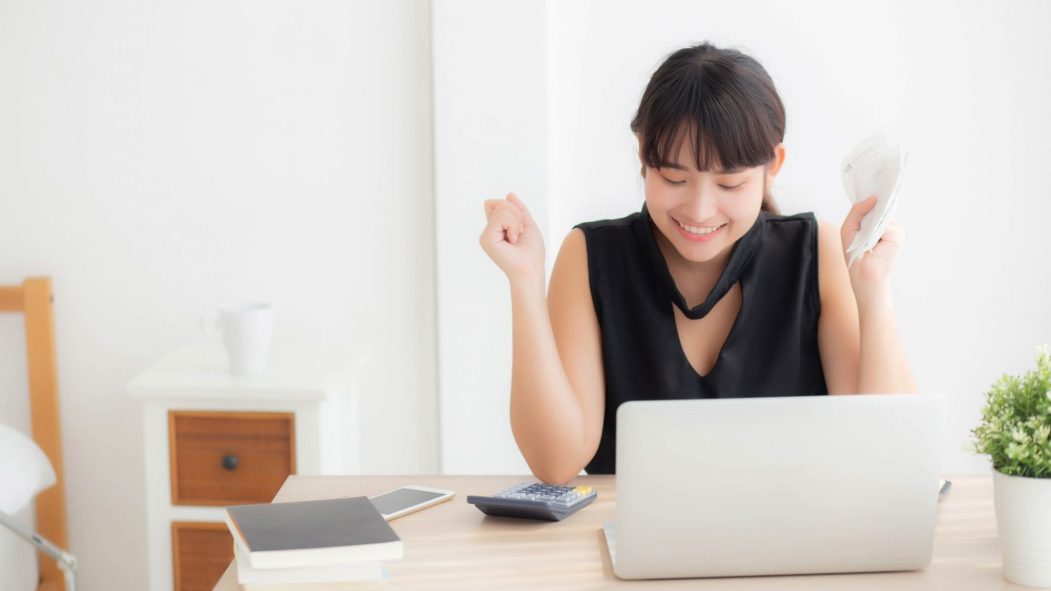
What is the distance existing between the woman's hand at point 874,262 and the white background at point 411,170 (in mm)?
997

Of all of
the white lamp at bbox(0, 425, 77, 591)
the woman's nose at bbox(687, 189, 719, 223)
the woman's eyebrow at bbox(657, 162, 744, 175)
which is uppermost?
the woman's eyebrow at bbox(657, 162, 744, 175)

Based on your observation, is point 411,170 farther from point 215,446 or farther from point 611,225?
point 611,225

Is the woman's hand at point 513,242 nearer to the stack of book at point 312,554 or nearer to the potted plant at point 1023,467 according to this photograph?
the stack of book at point 312,554


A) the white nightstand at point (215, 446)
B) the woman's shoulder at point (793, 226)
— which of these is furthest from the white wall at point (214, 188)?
the woman's shoulder at point (793, 226)

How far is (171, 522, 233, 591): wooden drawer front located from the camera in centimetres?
225

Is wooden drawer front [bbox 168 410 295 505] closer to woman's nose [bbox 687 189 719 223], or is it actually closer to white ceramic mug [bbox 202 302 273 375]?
white ceramic mug [bbox 202 302 273 375]

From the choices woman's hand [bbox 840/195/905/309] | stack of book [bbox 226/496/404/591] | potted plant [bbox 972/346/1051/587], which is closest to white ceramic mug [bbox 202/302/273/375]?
stack of book [bbox 226/496/404/591]

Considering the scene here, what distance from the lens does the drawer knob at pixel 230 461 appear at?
7.29ft

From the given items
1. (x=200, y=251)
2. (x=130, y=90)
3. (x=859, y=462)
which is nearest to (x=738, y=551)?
(x=859, y=462)

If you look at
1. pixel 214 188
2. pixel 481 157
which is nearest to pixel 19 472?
pixel 214 188

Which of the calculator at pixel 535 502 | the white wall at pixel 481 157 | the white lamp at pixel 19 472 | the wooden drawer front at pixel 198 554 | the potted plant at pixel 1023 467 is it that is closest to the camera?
the potted plant at pixel 1023 467

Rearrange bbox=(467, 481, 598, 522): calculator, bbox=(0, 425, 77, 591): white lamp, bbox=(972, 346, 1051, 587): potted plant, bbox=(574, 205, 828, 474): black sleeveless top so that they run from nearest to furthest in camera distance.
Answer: bbox=(972, 346, 1051, 587): potted plant, bbox=(467, 481, 598, 522): calculator, bbox=(574, 205, 828, 474): black sleeveless top, bbox=(0, 425, 77, 591): white lamp

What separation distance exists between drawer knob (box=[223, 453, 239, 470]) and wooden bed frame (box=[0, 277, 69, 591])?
56 cm

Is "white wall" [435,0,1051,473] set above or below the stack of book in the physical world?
above
